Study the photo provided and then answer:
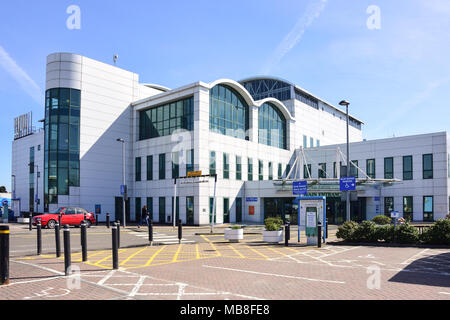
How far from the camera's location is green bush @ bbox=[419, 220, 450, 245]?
16.2m

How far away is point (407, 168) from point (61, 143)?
3585 cm

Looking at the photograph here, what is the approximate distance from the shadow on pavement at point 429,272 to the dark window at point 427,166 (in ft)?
96.1

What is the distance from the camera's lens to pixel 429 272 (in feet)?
34.4

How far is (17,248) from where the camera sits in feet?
54.1

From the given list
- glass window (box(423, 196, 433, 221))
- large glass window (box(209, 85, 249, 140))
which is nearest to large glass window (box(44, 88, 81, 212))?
large glass window (box(209, 85, 249, 140))

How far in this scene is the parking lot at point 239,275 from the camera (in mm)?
7871

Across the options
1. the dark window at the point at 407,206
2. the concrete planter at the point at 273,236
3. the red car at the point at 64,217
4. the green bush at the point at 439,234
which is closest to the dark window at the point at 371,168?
the dark window at the point at 407,206

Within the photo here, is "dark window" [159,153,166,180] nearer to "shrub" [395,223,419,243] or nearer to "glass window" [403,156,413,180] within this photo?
"glass window" [403,156,413,180]

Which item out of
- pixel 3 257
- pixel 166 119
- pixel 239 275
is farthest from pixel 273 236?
pixel 166 119

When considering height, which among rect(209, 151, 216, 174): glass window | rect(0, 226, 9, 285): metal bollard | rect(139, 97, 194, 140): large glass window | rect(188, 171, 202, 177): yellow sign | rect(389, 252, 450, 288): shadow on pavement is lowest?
rect(389, 252, 450, 288): shadow on pavement

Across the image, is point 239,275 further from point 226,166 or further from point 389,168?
point 389,168

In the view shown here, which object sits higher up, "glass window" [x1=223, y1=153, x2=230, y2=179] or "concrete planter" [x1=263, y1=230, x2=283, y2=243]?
"glass window" [x1=223, y1=153, x2=230, y2=179]

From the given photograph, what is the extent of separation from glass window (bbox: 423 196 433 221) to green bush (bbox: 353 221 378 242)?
24.7 meters
